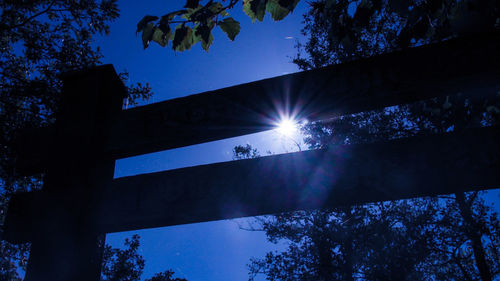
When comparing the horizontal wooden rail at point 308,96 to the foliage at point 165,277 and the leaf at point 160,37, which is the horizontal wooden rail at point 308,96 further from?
the foliage at point 165,277

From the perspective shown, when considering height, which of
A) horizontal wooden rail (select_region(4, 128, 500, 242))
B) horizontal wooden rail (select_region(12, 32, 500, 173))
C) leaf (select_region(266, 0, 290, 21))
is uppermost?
leaf (select_region(266, 0, 290, 21))

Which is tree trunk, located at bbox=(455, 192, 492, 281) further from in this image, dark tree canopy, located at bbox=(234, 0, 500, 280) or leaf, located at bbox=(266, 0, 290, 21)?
leaf, located at bbox=(266, 0, 290, 21)

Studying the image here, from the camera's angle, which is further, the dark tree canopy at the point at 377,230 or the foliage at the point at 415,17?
the dark tree canopy at the point at 377,230

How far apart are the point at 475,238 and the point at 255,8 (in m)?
13.9

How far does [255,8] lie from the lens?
226 cm

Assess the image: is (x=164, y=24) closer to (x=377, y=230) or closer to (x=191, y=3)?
(x=191, y=3)

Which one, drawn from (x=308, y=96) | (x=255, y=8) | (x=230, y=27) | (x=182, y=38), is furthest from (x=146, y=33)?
(x=308, y=96)

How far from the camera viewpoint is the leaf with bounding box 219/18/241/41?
7.41ft

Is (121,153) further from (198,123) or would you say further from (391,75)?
(391,75)

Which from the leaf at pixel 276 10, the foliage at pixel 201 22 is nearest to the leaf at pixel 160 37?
the foliage at pixel 201 22

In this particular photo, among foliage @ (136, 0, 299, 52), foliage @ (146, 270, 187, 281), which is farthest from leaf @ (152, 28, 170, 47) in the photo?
foliage @ (146, 270, 187, 281)

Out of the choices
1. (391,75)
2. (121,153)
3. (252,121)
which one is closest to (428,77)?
(391,75)

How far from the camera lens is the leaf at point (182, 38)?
2.39 m

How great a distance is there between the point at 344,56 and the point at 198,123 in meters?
9.94
